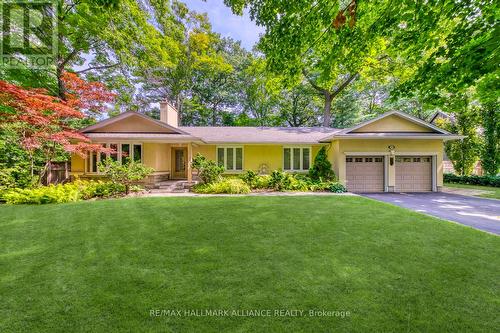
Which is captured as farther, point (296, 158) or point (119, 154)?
point (296, 158)

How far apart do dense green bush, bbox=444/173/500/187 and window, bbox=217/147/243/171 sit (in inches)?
668

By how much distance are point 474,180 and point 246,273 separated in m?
20.8

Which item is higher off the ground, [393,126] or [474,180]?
[393,126]

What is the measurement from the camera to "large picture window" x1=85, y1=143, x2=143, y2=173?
12.4m

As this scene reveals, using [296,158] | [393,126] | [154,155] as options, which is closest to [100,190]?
[154,155]

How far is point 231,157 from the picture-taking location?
14867 mm

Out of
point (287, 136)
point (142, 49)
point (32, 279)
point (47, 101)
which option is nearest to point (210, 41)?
point (142, 49)

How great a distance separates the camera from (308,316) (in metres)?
2.50

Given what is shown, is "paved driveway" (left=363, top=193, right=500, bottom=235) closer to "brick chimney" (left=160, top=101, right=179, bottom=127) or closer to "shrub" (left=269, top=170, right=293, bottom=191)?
"shrub" (left=269, top=170, right=293, bottom=191)

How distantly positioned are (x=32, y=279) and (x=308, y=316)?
3946 millimetres

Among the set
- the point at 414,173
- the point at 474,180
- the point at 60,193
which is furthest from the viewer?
the point at 474,180

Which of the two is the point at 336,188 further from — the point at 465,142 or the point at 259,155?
the point at 465,142

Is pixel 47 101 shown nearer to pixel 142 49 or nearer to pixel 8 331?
pixel 142 49

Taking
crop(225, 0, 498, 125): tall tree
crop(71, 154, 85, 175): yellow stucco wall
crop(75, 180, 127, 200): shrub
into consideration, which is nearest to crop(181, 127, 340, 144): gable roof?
crop(75, 180, 127, 200): shrub
